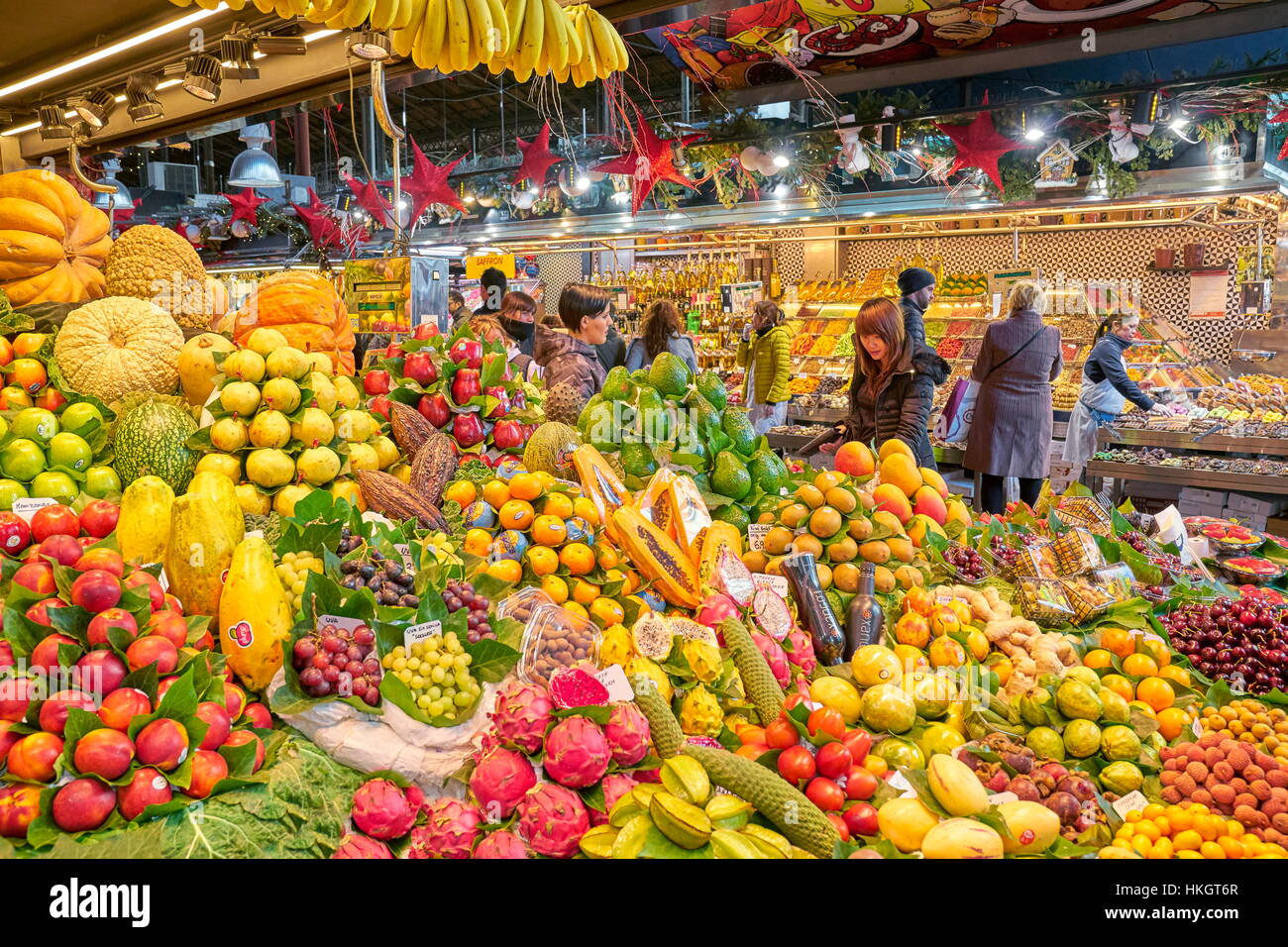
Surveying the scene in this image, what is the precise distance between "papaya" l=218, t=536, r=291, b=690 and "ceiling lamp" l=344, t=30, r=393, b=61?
239 centimetres

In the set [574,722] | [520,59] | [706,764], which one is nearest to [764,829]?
[706,764]

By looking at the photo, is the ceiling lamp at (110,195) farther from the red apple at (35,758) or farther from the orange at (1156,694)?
→ the orange at (1156,694)

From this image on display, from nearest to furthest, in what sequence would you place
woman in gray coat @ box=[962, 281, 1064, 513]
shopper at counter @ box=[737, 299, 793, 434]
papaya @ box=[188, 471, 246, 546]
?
papaya @ box=[188, 471, 246, 546]
woman in gray coat @ box=[962, 281, 1064, 513]
shopper at counter @ box=[737, 299, 793, 434]

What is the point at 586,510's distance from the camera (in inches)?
95.2

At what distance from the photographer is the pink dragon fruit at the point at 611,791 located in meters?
1.60

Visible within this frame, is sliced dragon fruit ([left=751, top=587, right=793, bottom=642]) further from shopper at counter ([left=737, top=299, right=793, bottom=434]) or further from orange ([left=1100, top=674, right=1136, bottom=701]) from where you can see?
shopper at counter ([left=737, top=299, right=793, bottom=434])

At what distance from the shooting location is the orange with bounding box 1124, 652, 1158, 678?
234 cm

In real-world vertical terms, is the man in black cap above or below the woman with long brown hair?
above

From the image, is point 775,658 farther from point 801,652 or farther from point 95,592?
point 95,592

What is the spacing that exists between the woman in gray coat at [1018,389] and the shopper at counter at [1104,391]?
3.03ft

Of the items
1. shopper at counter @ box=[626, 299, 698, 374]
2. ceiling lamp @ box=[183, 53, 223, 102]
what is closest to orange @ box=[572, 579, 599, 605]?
shopper at counter @ box=[626, 299, 698, 374]

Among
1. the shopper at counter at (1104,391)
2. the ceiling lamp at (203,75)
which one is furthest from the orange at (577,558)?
the shopper at counter at (1104,391)

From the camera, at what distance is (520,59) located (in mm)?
2824

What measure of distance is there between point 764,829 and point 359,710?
0.77 m
